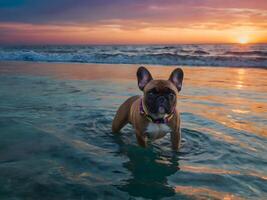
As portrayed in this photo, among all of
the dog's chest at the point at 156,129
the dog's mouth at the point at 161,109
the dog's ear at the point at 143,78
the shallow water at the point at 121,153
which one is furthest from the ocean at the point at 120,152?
the dog's ear at the point at 143,78

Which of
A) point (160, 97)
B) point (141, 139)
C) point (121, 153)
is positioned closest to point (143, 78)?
point (160, 97)

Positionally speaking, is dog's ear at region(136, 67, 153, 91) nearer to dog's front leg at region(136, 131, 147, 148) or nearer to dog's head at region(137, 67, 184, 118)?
dog's head at region(137, 67, 184, 118)

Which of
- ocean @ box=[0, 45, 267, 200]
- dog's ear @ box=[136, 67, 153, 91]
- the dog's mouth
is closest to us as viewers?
ocean @ box=[0, 45, 267, 200]

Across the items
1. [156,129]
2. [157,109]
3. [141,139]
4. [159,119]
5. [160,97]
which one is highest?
[160,97]

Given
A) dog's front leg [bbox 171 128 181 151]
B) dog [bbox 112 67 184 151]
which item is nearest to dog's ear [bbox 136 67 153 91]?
dog [bbox 112 67 184 151]

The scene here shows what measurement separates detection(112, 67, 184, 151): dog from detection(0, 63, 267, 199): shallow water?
10.5 inches

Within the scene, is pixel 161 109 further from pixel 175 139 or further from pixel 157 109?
pixel 175 139

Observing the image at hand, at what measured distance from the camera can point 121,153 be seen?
4.62 metres

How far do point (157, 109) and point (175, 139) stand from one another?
646 millimetres

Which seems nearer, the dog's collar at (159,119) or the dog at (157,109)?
the dog at (157,109)

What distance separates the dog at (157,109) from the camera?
161 inches

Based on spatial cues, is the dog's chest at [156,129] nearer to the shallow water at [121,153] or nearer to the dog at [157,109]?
the dog at [157,109]

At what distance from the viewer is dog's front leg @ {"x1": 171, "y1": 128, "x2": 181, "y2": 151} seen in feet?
14.7

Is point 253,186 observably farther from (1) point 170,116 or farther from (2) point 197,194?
(1) point 170,116
